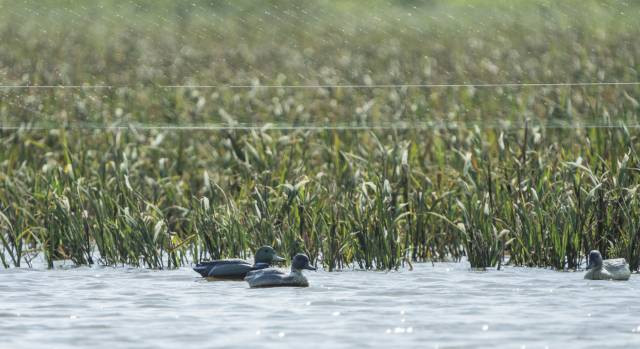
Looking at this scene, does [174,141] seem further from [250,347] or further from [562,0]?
[250,347]

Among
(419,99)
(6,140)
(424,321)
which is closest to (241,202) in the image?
(419,99)

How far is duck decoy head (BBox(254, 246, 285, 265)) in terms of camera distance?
12945 mm

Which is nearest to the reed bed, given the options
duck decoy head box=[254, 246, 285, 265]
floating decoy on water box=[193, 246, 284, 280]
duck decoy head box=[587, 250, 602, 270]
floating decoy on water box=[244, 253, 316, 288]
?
duck decoy head box=[254, 246, 285, 265]

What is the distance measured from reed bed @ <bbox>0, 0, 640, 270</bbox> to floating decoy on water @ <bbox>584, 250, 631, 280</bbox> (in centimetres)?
117

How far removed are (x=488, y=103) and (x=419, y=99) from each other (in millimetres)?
752

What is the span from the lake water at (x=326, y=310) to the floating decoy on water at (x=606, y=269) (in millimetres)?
89

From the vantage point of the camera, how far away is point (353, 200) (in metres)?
13.8

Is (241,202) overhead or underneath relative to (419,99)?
underneath

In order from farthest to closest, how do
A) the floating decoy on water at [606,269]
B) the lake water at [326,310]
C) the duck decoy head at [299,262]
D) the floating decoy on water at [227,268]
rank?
the floating decoy on water at [227,268]
the duck decoy head at [299,262]
the floating decoy on water at [606,269]
the lake water at [326,310]

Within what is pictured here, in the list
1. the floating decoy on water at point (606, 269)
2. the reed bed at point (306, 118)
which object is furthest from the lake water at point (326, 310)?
the reed bed at point (306, 118)

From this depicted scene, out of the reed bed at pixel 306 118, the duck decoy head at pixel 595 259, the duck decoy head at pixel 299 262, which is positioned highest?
the reed bed at pixel 306 118

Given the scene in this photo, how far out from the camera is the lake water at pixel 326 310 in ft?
30.3

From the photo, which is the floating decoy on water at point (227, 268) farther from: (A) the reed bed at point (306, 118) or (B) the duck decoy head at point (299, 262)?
(A) the reed bed at point (306, 118)

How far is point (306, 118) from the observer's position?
15867 millimetres
